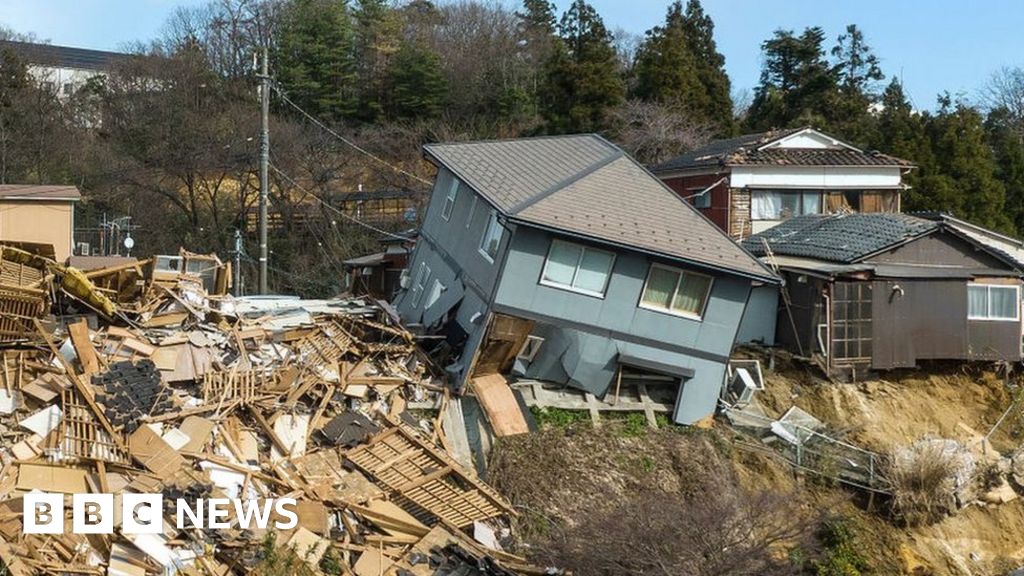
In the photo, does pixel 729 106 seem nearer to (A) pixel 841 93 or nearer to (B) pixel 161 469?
(A) pixel 841 93

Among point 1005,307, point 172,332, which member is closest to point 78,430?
point 172,332

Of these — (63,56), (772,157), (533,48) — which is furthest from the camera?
(63,56)

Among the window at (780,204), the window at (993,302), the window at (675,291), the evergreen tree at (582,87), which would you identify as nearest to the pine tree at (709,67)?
the evergreen tree at (582,87)

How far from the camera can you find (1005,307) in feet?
71.7

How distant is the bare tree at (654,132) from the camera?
37.2 m

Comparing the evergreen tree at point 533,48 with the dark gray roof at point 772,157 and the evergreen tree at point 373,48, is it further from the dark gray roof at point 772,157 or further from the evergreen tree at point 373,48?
the dark gray roof at point 772,157

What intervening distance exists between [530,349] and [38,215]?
1253cm

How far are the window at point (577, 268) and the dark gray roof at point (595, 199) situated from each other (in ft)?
1.48

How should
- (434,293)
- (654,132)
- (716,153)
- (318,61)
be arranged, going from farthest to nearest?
(318,61), (654,132), (716,153), (434,293)

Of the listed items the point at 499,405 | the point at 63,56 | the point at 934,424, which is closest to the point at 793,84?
the point at 934,424

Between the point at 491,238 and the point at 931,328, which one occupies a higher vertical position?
the point at 491,238

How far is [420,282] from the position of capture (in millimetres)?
22359

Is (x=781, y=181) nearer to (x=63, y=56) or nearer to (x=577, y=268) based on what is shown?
(x=577, y=268)

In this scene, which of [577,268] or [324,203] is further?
[324,203]
